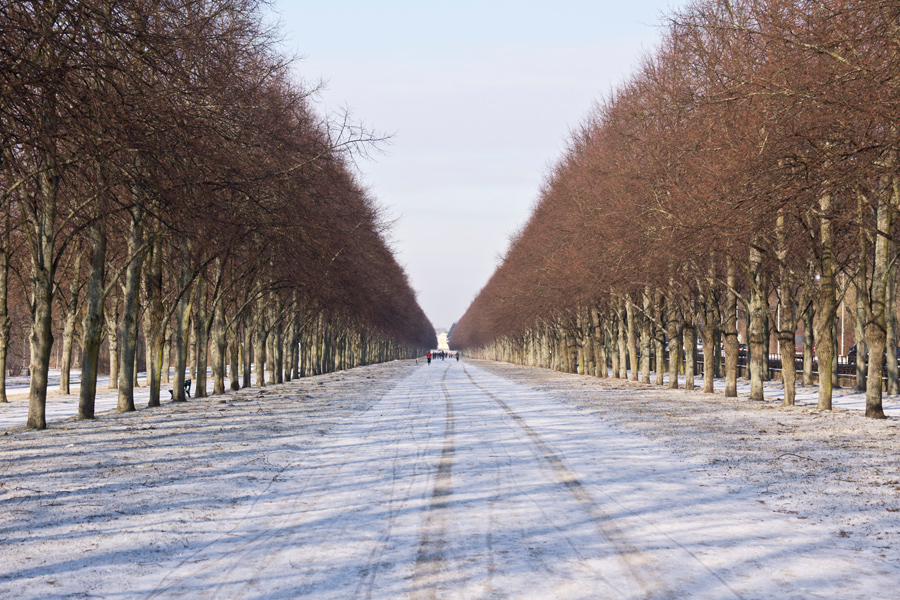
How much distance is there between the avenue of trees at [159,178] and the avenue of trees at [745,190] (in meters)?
9.00

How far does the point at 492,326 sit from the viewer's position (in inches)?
3745

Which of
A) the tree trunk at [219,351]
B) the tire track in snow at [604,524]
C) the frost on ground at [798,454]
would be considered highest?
the tree trunk at [219,351]

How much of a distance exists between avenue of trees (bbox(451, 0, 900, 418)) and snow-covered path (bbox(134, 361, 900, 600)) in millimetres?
6538

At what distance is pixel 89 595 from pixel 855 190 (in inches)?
A: 687

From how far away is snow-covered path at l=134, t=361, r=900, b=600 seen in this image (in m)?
5.74

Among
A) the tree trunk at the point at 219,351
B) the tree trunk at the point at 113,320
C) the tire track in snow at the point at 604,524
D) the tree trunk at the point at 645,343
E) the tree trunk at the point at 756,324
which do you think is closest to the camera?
the tire track in snow at the point at 604,524

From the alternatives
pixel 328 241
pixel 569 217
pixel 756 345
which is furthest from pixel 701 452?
pixel 569 217

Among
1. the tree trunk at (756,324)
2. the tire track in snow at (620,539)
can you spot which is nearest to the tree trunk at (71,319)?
the tire track in snow at (620,539)

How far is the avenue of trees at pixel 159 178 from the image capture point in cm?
876

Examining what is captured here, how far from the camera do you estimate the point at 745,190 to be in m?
16.0

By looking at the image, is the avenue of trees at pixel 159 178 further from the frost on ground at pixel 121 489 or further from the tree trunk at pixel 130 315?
the frost on ground at pixel 121 489

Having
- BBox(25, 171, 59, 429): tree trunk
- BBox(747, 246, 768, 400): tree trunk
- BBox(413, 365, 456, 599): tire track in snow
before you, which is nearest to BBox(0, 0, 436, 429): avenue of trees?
BBox(25, 171, 59, 429): tree trunk

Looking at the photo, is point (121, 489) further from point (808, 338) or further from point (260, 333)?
point (808, 338)

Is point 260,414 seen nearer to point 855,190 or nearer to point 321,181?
point 321,181
